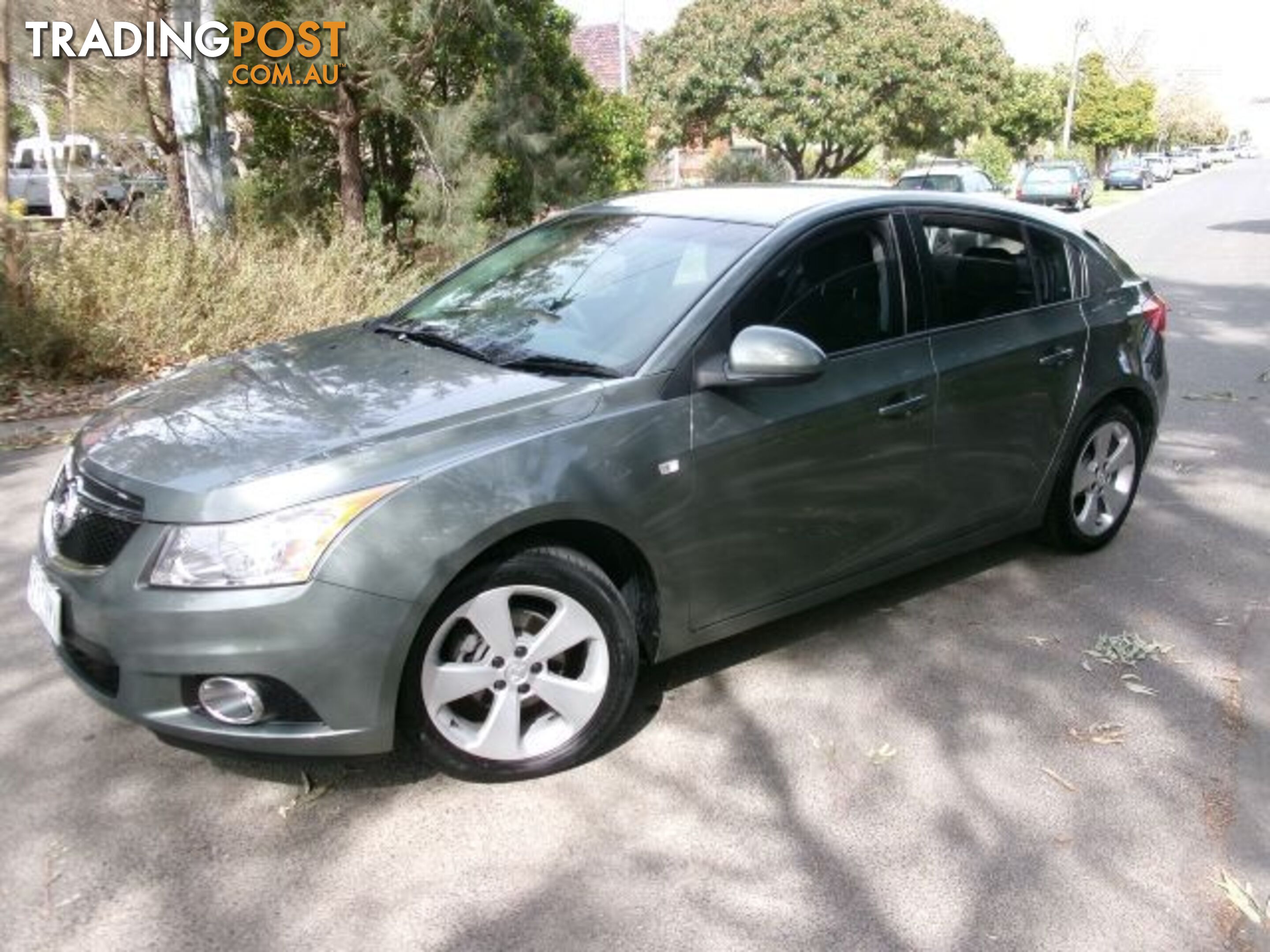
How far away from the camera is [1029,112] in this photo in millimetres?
44344

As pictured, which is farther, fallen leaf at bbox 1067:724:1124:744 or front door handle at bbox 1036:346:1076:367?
front door handle at bbox 1036:346:1076:367

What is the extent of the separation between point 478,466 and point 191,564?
2.44ft

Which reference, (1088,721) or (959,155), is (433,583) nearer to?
(1088,721)

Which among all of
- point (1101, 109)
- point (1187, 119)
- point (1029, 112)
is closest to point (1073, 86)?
point (1029, 112)

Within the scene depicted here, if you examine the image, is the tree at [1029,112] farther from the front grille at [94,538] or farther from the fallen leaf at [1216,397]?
the front grille at [94,538]

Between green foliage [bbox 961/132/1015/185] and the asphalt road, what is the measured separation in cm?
3815

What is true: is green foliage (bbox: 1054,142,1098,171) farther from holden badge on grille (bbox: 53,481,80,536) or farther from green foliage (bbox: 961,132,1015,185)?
holden badge on grille (bbox: 53,481,80,536)

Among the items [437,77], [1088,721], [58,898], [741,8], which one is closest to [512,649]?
[58,898]

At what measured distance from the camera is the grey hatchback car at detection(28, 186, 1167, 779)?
2.77 m

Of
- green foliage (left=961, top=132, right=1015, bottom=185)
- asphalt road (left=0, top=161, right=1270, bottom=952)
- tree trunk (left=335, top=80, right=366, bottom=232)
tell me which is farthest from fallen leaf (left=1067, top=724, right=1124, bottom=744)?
green foliage (left=961, top=132, right=1015, bottom=185)

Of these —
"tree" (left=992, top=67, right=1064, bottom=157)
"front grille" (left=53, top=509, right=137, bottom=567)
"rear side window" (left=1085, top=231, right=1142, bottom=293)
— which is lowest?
"front grille" (left=53, top=509, right=137, bottom=567)

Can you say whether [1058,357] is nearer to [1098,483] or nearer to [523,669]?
[1098,483]

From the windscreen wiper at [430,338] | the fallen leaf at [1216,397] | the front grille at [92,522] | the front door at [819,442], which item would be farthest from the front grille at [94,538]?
the fallen leaf at [1216,397]

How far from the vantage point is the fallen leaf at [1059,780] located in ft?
10.6
